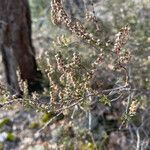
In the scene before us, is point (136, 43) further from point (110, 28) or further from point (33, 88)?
point (33, 88)

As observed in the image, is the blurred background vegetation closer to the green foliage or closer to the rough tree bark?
the rough tree bark

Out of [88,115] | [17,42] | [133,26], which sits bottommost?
[88,115]

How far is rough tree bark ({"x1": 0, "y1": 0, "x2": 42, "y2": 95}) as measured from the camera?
4.65 metres

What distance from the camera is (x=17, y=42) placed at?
4.87 metres

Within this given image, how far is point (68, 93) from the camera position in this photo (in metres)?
2.29

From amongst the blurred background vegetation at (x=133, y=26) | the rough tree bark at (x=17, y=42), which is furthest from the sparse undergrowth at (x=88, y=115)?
the rough tree bark at (x=17, y=42)

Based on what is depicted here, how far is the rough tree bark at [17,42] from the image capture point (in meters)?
4.65

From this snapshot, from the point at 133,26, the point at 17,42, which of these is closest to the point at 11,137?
the point at 17,42

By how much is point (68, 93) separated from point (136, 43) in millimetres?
1718

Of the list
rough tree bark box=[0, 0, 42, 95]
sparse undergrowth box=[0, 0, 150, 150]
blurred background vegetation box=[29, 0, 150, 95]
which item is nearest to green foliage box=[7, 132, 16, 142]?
sparse undergrowth box=[0, 0, 150, 150]

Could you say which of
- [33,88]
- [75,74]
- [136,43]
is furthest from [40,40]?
[75,74]

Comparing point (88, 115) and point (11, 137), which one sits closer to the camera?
point (88, 115)

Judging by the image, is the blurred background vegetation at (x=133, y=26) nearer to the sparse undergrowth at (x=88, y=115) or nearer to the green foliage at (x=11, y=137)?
the sparse undergrowth at (x=88, y=115)

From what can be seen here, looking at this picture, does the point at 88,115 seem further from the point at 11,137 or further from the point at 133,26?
the point at 11,137
